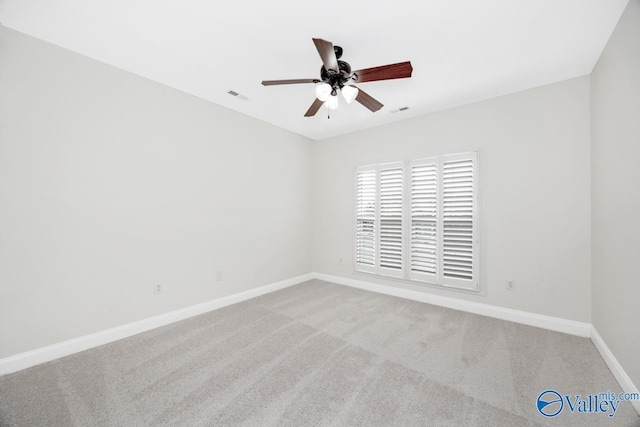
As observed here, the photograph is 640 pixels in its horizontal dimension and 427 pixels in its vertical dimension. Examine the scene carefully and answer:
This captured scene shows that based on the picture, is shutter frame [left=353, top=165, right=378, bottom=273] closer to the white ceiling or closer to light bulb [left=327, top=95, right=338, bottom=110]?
the white ceiling

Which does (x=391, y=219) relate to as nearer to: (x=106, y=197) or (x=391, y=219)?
(x=391, y=219)

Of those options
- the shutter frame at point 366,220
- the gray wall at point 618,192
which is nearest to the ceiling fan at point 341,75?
the gray wall at point 618,192

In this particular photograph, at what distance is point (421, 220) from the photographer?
3680 millimetres

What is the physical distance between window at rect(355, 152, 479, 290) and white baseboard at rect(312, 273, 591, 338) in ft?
0.74

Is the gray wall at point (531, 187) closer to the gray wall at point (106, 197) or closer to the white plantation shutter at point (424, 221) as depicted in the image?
the white plantation shutter at point (424, 221)

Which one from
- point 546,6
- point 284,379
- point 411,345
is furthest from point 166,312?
point 546,6

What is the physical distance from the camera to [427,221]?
3621mm

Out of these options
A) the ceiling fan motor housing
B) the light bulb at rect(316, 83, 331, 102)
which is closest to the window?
the ceiling fan motor housing

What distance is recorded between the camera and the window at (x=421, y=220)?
10.9ft

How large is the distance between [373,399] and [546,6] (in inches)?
123

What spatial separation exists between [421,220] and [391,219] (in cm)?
50

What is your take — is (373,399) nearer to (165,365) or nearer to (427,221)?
(165,365)

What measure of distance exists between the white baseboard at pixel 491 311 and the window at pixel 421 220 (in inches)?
8.9

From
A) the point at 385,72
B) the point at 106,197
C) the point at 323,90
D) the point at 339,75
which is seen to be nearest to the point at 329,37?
the point at 339,75
